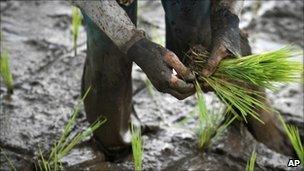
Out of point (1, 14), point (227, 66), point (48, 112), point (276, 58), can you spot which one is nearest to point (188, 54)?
point (227, 66)

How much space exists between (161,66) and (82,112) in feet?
4.06

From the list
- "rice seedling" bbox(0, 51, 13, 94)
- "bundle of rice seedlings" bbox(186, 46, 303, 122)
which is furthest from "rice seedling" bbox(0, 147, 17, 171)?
"bundle of rice seedlings" bbox(186, 46, 303, 122)

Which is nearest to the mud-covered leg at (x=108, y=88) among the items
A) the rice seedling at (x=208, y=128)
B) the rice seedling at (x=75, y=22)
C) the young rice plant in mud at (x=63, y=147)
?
the young rice plant in mud at (x=63, y=147)

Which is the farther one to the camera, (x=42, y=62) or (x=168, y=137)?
(x=42, y=62)

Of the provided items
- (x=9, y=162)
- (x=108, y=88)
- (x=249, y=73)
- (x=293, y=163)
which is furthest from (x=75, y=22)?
(x=293, y=163)

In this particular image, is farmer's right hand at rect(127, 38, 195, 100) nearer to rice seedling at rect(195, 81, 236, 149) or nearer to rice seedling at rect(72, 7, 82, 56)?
rice seedling at rect(195, 81, 236, 149)

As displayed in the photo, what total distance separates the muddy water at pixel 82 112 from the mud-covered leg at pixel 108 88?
0.11m

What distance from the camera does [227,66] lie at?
2156mm

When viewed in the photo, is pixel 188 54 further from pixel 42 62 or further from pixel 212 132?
pixel 42 62

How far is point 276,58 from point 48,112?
1.58 m

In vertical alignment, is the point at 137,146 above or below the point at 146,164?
above

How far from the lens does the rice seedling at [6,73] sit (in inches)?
119

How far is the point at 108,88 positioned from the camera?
2477mm

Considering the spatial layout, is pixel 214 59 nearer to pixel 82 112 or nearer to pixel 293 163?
pixel 293 163
